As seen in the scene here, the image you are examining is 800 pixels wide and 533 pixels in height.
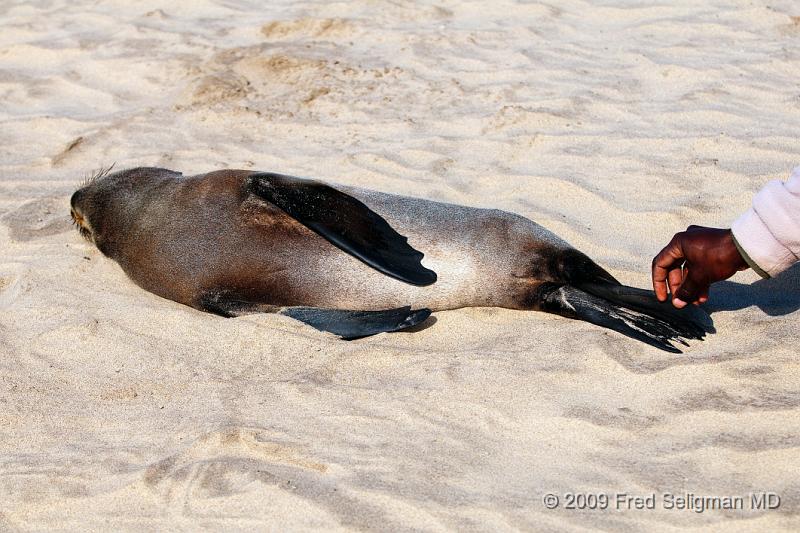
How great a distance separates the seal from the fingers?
1.49 feet

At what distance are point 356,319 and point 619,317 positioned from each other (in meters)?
1.05

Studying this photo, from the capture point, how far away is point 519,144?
5.34m

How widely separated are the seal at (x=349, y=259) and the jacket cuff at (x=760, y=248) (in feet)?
3.14

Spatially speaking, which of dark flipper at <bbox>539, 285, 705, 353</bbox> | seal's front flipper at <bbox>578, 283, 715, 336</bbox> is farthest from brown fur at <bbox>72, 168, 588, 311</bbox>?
seal's front flipper at <bbox>578, 283, 715, 336</bbox>

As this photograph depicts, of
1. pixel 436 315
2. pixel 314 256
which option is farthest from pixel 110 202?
pixel 436 315

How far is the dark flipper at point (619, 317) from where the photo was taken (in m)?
3.46

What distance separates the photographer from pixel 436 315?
13.0 feet

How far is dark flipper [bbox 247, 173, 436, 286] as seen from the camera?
388 centimetres

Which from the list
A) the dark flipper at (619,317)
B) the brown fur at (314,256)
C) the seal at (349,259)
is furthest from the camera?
the brown fur at (314,256)

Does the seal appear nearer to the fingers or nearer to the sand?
the sand

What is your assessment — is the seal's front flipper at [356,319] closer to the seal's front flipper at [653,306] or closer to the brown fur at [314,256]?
the brown fur at [314,256]

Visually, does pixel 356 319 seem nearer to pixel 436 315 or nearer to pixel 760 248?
pixel 436 315

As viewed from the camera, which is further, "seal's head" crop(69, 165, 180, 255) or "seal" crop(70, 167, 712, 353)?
"seal's head" crop(69, 165, 180, 255)

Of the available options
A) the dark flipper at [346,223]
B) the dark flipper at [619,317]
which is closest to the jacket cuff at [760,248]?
the dark flipper at [619,317]
